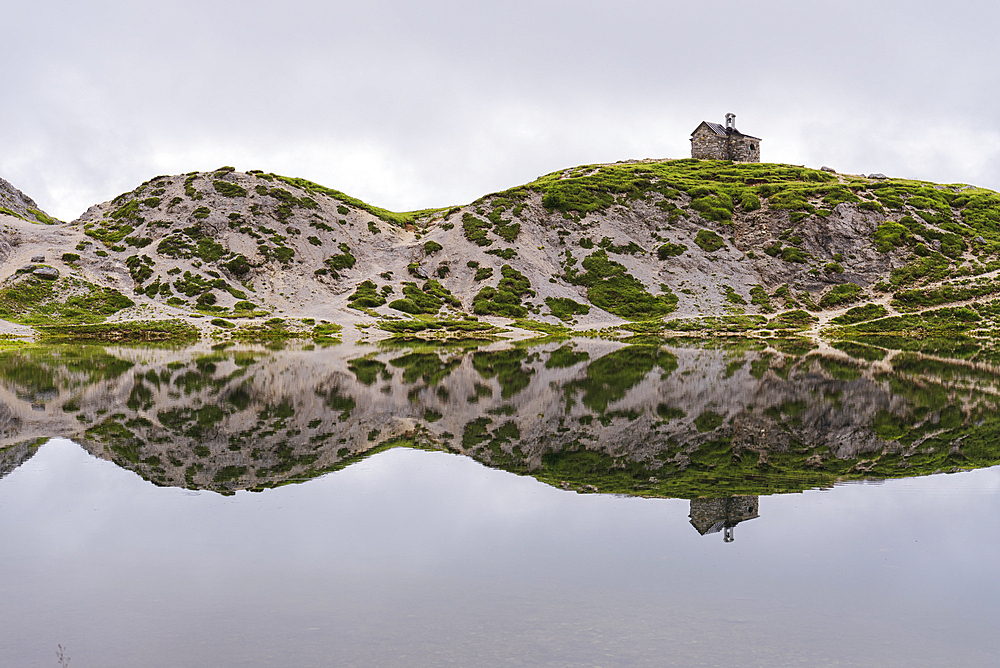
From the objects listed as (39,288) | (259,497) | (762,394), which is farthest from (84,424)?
(39,288)

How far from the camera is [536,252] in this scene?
145250mm

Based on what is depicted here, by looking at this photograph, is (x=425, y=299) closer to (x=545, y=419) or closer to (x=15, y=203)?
(x=545, y=419)

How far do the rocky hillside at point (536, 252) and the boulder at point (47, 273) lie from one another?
1.51 metres

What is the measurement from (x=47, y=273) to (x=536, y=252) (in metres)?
87.5

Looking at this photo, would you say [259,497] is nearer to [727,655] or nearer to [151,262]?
A: [727,655]

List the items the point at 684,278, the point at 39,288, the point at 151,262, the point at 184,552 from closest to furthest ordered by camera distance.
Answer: the point at 184,552
the point at 39,288
the point at 151,262
the point at 684,278

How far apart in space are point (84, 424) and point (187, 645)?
22.9m

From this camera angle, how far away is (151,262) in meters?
129

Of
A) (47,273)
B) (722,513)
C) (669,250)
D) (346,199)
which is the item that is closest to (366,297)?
(346,199)

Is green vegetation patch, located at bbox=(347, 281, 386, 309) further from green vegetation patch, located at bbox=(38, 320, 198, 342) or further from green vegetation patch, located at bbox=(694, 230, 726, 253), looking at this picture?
green vegetation patch, located at bbox=(694, 230, 726, 253)

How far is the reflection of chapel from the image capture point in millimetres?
15338

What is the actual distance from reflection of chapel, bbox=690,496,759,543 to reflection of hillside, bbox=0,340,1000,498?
0.70 m

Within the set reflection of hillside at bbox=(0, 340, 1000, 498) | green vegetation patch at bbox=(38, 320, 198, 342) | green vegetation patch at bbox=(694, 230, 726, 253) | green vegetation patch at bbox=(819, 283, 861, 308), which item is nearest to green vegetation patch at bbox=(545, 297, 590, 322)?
green vegetation patch at bbox=(694, 230, 726, 253)

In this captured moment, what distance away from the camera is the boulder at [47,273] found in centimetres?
11950
